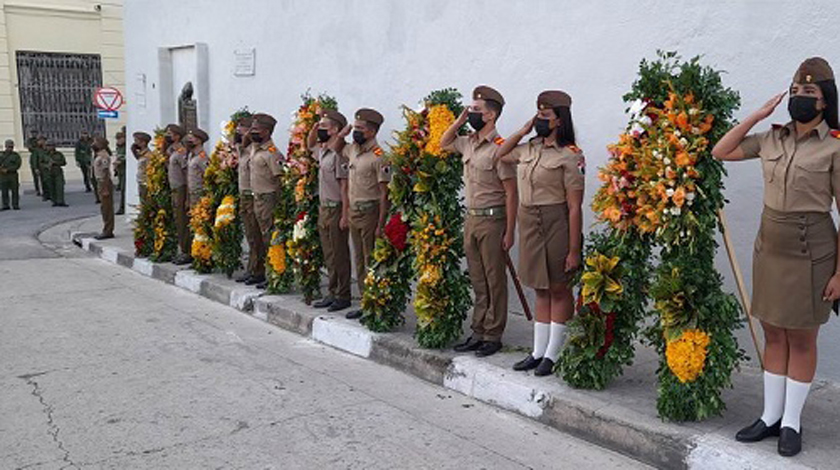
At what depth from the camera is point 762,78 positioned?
4969 mm

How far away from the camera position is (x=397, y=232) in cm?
609

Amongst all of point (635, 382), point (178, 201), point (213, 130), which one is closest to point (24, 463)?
point (635, 382)

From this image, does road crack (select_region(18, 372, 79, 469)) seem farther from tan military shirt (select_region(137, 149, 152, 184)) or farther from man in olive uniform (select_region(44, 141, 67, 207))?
man in olive uniform (select_region(44, 141, 67, 207))

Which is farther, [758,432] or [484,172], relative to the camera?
[484,172]

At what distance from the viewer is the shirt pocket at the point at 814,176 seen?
362cm

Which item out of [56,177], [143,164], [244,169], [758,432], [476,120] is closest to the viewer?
[758,432]

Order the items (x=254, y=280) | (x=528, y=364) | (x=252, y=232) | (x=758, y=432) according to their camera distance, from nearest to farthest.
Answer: (x=758, y=432) → (x=528, y=364) → (x=252, y=232) → (x=254, y=280)

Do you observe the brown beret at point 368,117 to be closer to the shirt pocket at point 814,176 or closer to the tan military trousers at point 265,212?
the tan military trousers at point 265,212

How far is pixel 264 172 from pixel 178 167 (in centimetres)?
224

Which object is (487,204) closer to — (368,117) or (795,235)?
(368,117)

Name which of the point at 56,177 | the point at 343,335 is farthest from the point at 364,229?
the point at 56,177

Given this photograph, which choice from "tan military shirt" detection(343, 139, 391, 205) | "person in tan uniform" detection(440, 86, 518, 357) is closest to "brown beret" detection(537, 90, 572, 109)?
"person in tan uniform" detection(440, 86, 518, 357)

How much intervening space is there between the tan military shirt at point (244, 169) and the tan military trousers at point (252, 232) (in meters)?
0.11

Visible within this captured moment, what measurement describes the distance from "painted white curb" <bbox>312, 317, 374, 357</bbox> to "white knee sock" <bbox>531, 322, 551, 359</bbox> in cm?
157
